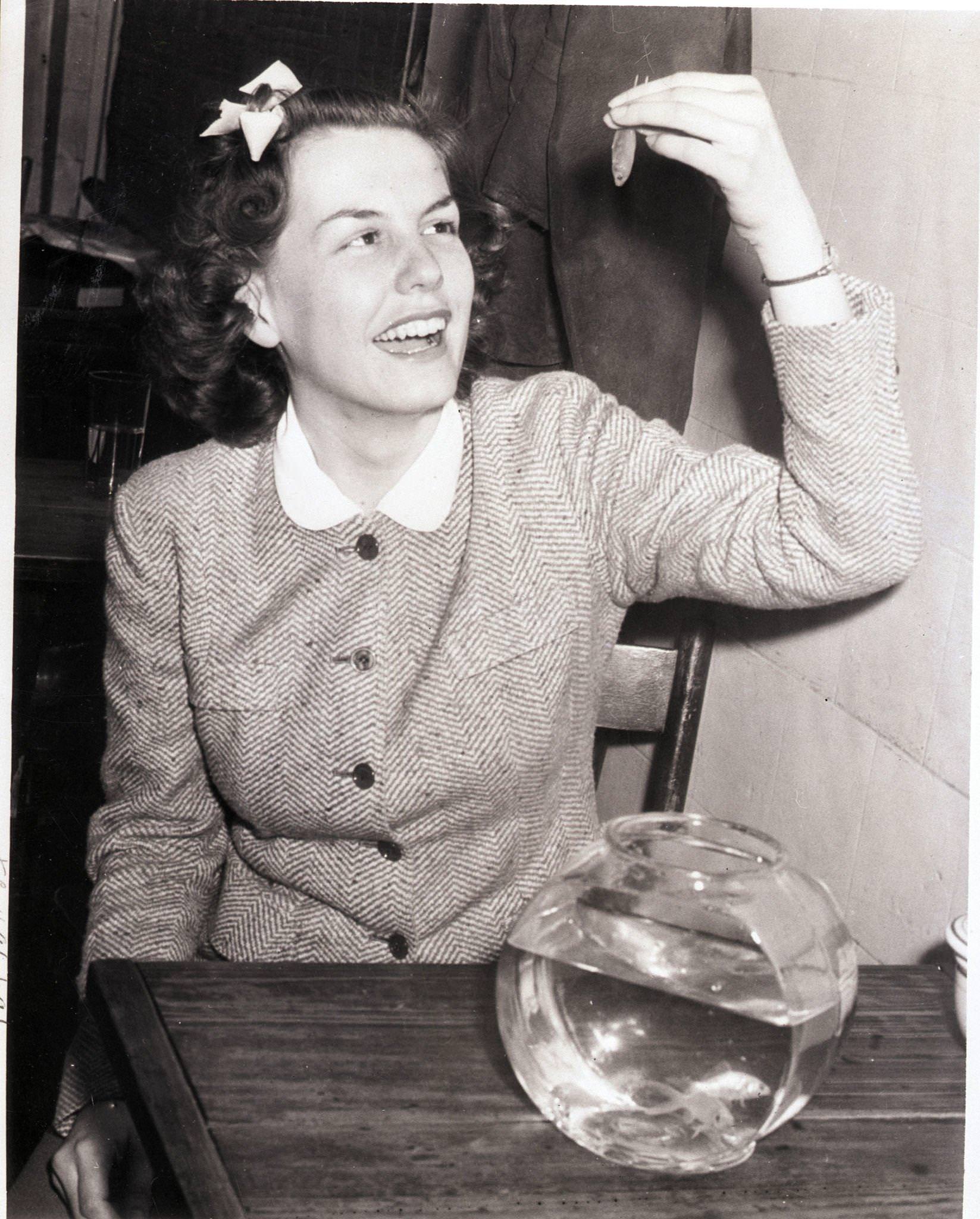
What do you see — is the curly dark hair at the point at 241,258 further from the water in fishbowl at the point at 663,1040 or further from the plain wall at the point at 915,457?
the water in fishbowl at the point at 663,1040

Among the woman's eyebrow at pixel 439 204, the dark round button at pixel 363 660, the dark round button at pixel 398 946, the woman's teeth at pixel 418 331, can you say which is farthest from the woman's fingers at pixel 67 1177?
the woman's eyebrow at pixel 439 204

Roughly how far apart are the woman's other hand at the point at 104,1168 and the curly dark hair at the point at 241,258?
546 millimetres

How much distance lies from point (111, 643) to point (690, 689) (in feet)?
1.65

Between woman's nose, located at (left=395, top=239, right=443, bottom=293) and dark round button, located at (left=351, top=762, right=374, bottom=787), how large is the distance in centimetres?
36

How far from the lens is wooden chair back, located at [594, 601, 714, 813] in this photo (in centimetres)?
112

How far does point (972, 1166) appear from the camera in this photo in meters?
0.62

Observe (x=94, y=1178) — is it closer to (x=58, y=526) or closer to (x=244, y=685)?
(x=244, y=685)

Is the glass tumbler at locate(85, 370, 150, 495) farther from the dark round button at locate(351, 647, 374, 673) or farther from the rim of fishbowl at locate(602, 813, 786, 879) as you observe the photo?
the rim of fishbowl at locate(602, 813, 786, 879)

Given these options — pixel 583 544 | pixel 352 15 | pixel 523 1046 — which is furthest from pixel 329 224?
pixel 352 15

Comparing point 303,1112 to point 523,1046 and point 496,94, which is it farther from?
point 496,94

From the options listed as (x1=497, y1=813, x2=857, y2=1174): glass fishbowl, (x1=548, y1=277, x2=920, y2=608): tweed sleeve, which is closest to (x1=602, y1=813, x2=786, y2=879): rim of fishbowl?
(x1=497, y1=813, x2=857, y2=1174): glass fishbowl

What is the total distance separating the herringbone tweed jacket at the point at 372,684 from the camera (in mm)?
977

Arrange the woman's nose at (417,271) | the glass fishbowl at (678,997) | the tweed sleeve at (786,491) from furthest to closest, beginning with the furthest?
1. the woman's nose at (417,271)
2. the tweed sleeve at (786,491)
3. the glass fishbowl at (678,997)

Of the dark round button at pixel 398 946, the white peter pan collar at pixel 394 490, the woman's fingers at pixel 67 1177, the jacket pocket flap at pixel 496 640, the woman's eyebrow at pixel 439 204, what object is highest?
the woman's eyebrow at pixel 439 204
